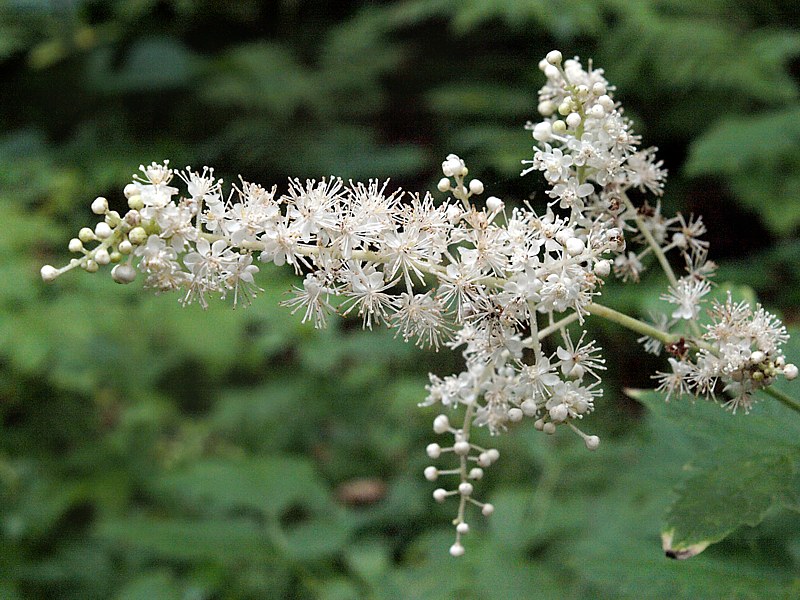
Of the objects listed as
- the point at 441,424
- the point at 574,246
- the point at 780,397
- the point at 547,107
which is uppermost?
the point at 547,107

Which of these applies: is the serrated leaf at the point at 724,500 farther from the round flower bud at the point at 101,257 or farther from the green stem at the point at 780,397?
the round flower bud at the point at 101,257

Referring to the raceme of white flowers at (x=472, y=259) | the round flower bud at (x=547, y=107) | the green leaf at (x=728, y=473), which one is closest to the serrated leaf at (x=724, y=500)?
the green leaf at (x=728, y=473)

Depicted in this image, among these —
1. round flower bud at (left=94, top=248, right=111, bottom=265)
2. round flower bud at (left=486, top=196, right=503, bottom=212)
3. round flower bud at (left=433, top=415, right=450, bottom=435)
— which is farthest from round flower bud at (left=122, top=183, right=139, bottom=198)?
round flower bud at (left=433, top=415, right=450, bottom=435)

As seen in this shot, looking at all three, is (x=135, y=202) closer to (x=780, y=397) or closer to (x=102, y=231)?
(x=102, y=231)

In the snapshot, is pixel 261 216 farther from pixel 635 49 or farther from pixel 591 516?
pixel 635 49

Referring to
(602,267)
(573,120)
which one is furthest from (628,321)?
(573,120)

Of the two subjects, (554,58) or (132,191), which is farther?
(554,58)

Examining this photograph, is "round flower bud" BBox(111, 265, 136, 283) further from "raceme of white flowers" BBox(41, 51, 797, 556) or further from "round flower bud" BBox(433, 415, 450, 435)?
"round flower bud" BBox(433, 415, 450, 435)
